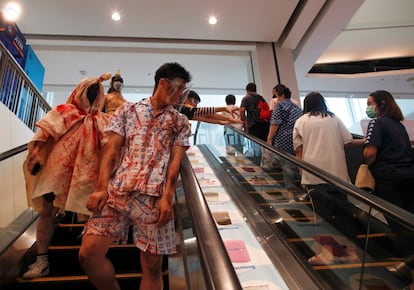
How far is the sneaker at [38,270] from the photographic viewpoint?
2.11 metres

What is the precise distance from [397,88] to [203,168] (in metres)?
8.97

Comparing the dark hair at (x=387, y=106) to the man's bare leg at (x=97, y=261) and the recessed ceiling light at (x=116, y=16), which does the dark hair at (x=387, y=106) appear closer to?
the man's bare leg at (x=97, y=261)

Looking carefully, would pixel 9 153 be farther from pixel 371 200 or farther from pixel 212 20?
pixel 212 20

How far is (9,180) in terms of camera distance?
113 inches

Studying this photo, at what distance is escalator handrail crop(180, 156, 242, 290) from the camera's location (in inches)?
28.9

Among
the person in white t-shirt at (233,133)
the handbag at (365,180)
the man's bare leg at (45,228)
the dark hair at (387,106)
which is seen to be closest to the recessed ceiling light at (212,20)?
the person in white t-shirt at (233,133)

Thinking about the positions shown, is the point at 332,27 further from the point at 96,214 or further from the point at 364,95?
the point at 96,214

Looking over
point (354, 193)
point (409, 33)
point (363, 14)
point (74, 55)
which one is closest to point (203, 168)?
point (354, 193)

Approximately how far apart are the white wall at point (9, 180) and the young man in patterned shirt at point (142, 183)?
161cm

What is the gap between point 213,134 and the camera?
6.96 m

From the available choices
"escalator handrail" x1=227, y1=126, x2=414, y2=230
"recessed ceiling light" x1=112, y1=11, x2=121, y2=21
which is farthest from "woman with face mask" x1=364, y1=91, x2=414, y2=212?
"recessed ceiling light" x1=112, y1=11, x2=121, y2=21

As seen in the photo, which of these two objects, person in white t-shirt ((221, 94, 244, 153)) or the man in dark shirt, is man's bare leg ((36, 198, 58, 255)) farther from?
the man in dark shirt

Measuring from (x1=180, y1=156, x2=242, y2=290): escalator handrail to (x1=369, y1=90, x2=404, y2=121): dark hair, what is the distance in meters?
2.14

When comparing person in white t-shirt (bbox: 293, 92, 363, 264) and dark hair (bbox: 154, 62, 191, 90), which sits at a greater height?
dark hair (bbox: 154, 62, 191, 90)
